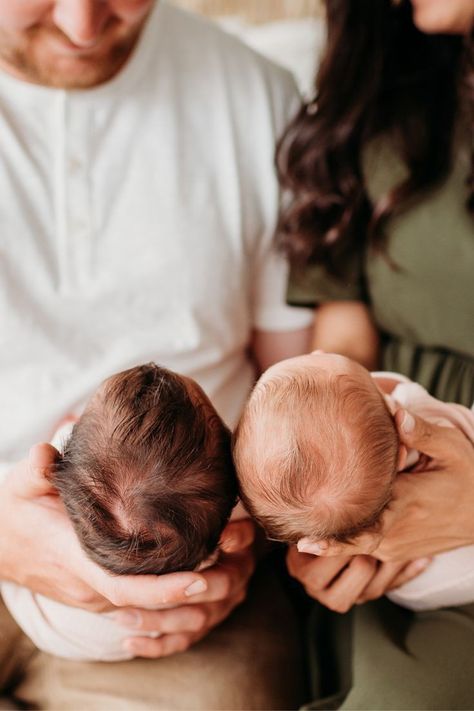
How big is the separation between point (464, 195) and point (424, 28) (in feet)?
0.82

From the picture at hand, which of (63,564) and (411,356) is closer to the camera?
(63,564)

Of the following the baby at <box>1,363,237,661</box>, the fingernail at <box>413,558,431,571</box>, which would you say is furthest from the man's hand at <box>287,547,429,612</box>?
the baby at <box>1,363,237,661</box>

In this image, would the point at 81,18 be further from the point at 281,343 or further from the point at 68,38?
the point at 281,343

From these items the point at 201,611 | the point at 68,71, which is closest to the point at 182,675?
the point at 201,611

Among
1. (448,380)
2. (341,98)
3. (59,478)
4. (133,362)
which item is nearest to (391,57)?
(341,98)

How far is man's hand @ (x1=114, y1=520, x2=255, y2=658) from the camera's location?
1020 millimetres

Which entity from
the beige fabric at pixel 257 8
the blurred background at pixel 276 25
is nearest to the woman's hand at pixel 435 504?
the blurred background at pixel 276 25

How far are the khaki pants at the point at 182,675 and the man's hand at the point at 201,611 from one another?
37 millimetres

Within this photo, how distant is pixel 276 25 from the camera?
5.44 feet

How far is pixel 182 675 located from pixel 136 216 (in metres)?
0.68

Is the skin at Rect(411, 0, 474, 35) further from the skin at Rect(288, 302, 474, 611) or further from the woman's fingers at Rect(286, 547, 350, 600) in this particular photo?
the woman's fingers at Rect(286, 547, 350, 600)

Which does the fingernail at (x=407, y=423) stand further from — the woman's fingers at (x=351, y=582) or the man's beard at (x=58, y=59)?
the man's beard at (x=58, y=59)

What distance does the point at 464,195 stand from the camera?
45.3 inches

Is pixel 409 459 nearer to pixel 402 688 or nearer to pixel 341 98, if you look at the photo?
pixel 402 688
